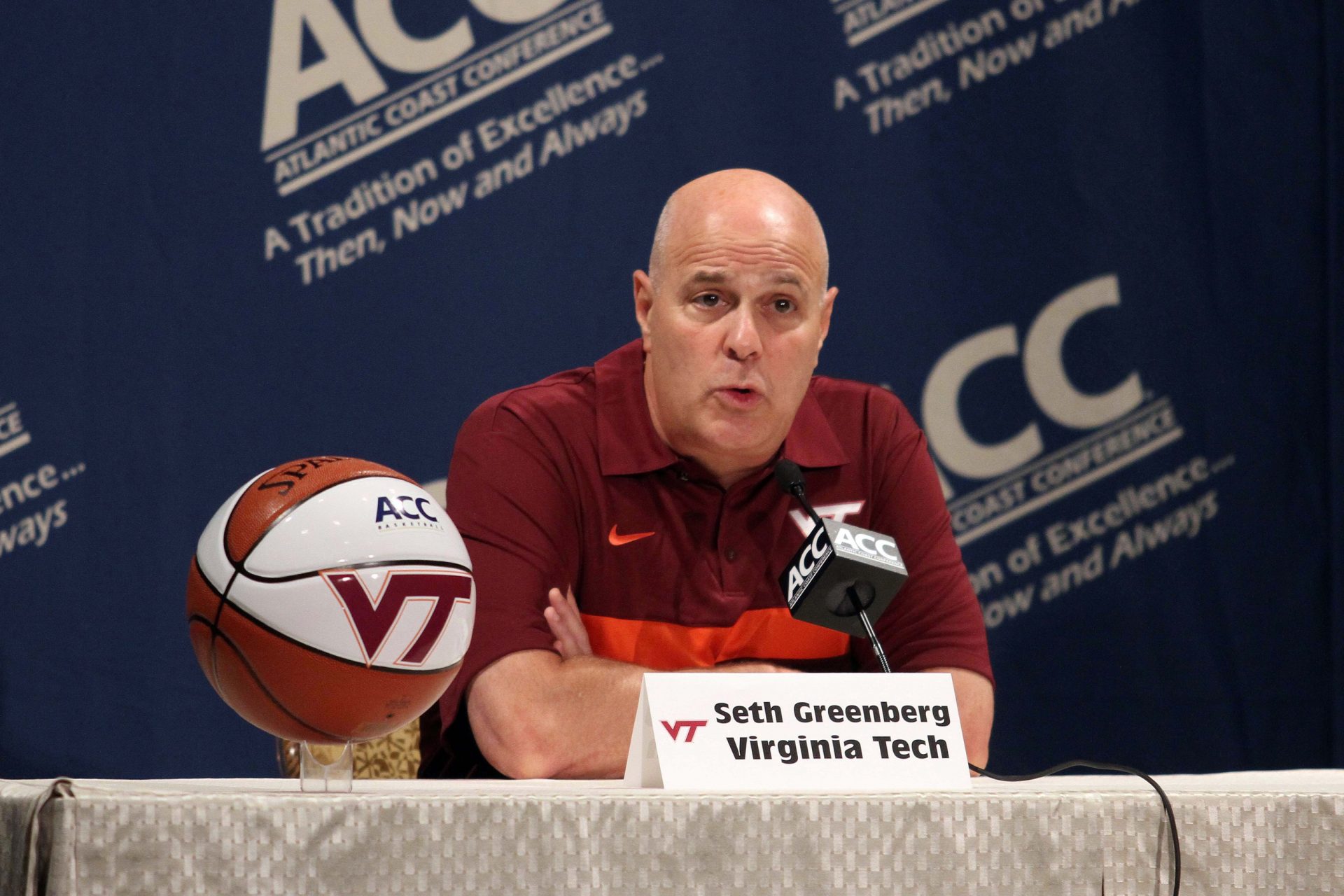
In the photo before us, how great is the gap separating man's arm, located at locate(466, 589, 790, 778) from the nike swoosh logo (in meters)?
0.30

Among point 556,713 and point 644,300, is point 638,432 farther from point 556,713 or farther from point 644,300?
point 556,713

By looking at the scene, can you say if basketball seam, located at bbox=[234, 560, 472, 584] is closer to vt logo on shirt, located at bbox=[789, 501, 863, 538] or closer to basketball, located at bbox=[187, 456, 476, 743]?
basketball, located at bbox=[187, 456, 476, 743]

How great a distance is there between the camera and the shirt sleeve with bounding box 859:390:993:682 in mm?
2098

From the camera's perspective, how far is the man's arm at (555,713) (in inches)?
68.8

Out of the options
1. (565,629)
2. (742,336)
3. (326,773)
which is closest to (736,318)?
(742,336)

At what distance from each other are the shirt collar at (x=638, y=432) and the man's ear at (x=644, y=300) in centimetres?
8

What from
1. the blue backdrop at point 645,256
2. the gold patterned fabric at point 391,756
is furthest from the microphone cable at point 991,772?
the blue backdrop at point 645,256

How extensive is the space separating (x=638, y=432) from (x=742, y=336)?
9.8 inches

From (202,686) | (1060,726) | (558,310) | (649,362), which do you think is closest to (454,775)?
(649,362)

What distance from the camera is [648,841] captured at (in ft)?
3.37

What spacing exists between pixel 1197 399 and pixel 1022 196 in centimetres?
69

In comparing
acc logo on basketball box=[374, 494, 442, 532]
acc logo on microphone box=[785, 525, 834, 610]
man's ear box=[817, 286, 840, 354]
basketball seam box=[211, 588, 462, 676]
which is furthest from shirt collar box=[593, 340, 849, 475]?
basketball seam box=[211, 588, 462, 676]

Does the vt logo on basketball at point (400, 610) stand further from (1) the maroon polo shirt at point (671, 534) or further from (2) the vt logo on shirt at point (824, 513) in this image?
(2) the vt logo on shirt at point (824, 513)

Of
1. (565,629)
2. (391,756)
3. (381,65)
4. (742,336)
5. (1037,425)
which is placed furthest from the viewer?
(1037,425)
